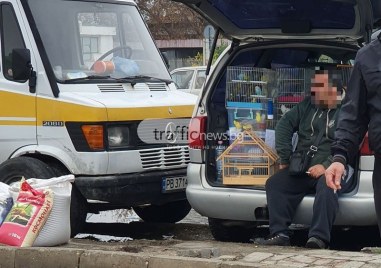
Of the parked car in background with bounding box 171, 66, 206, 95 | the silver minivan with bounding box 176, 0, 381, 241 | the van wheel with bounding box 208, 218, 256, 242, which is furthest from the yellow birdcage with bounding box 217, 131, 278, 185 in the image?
the parked car in background with bounding box 171, 66, 206, 95

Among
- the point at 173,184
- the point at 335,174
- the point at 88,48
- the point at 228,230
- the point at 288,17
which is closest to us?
the point at 335,174

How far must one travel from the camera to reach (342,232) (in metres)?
7.95

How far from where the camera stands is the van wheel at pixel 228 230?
727cm

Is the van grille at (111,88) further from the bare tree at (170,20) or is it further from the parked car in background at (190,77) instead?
the bare tree at (170,20)

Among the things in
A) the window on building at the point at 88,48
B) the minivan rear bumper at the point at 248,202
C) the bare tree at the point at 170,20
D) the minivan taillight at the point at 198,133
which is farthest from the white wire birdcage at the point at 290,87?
the bare tree at the point at 170,20

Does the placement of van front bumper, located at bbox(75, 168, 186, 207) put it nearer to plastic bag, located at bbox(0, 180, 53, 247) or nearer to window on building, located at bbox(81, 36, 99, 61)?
plastic bag, located at bbox(0, 180, 53, 247)

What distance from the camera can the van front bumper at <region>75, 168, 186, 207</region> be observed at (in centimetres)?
714

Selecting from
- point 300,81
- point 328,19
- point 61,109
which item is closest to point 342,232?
point 300,81

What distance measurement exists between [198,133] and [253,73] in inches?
29.3

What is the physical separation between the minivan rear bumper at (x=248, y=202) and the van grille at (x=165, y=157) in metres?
0.60

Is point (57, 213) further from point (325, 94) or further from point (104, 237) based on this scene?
point (325, 94)

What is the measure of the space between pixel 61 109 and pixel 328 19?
8.34 feet

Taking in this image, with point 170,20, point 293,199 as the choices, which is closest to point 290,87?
point 293,199

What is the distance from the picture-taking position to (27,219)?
20.9ft
